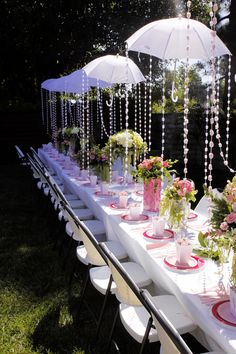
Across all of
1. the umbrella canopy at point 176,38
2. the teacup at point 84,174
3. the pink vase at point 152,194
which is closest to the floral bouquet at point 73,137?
the teacup at point 84,174

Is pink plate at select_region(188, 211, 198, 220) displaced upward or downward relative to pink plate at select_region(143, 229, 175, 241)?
downward

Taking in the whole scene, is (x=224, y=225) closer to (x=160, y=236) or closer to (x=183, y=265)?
(x=183, y=265)

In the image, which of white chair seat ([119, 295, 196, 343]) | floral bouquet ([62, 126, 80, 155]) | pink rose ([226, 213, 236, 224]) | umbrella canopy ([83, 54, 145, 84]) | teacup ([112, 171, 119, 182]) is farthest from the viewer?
floral bouquet ([62, 126, 80, 155])

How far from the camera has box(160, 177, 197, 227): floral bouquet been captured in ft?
9.89

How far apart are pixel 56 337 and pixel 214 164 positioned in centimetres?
840

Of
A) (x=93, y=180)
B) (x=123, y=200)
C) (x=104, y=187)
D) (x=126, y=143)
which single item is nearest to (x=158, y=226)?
(x=123, y=200)

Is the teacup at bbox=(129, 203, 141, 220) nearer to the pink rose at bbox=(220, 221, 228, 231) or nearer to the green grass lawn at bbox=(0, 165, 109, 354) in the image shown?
the green grass lawn at bbox=(0, 165, 109, 354)

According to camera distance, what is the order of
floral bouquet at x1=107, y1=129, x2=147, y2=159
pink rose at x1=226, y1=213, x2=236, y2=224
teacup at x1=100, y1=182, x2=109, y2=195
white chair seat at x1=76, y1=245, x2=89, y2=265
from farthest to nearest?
floral bouquet at x1=107, y1=129, x2=147, y2=159 → teacup at x1=100, y1=182, x2=109, y2=195 → white chair seat at x1=76, y1=245, x2=89, y2=265 → pink rose at x1=226, y1=213, x2=236, y2=224

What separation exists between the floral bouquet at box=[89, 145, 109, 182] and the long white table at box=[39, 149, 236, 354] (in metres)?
0.44

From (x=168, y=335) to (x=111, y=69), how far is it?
570 cm

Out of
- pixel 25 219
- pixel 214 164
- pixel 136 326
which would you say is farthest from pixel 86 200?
pixel 214 164

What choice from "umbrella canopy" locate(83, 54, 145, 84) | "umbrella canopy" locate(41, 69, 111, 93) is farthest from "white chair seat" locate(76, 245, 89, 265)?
"umbrella canopy" locate(41, 69, 111, 93)

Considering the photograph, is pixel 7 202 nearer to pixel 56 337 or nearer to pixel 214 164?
pixel 56 337

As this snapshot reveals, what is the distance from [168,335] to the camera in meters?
1.66
